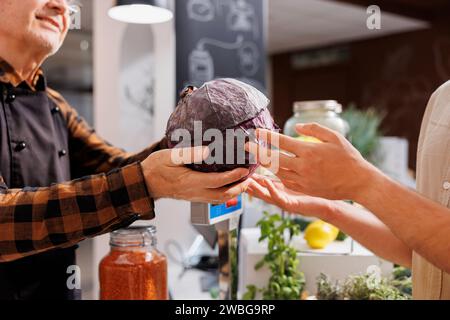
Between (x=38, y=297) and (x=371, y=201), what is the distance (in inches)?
33.2

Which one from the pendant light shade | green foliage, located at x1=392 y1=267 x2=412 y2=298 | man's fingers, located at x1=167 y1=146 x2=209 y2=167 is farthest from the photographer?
the pendant light shade

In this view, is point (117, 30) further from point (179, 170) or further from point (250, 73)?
point (179, 170)

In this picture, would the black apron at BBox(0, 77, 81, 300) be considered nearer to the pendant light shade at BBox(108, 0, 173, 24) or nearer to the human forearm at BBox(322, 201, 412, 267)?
the pendant light shade at BBox(108, 0, 173, 24)

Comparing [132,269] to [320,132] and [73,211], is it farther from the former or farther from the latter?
[320,132]

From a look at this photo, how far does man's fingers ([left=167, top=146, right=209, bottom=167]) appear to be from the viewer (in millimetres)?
829

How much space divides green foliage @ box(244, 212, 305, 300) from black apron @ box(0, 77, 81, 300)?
0.54 meters

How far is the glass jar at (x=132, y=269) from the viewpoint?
1.13 metres

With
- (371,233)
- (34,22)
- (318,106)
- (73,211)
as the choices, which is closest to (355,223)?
(371,233)

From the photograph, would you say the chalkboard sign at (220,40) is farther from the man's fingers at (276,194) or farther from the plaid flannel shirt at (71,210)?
the plaid flannel shirt at (71,210)

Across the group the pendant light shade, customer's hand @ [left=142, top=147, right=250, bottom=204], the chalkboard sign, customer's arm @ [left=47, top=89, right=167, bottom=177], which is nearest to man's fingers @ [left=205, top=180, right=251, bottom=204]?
customer's hand @ [left=142, top=147, right=250, bottom=204]

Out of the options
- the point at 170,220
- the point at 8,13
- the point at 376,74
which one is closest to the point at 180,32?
the point at 170,220

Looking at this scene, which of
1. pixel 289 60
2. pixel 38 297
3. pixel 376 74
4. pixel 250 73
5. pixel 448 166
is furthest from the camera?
pixel 289 60

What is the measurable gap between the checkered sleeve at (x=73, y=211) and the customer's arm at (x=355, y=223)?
1.49 ft

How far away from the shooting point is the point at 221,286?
130 centimetres
